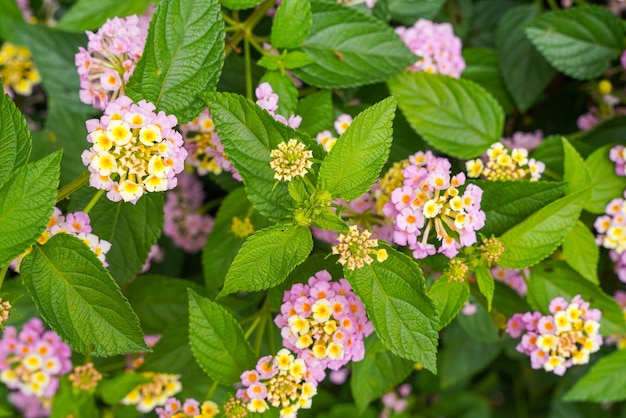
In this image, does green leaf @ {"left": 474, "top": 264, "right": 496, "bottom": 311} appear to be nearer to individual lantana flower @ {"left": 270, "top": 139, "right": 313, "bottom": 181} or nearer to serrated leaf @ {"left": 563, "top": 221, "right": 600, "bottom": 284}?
serrated leaf @ {"left": 563, "top": 221, "right": 600, "bottom": 284}

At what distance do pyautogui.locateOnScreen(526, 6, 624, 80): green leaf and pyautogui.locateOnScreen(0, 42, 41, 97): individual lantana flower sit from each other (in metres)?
1.30

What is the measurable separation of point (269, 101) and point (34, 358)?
0.83 m

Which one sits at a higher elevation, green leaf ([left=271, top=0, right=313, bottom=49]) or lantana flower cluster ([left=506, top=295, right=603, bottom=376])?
green leaf ([left=271, top=0, right=313, bottom=49])

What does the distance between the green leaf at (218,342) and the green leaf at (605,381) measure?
759 mm

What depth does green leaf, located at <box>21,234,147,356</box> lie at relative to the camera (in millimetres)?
914

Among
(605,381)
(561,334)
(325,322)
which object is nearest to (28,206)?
(325,322)

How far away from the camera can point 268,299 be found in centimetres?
121

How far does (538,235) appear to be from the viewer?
1.10 metres

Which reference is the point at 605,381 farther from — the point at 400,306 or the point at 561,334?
the point at 400,306

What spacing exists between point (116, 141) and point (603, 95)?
1294 millimetres

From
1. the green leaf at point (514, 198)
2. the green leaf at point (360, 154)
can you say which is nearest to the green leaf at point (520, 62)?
the green leaf at point (514, 198)

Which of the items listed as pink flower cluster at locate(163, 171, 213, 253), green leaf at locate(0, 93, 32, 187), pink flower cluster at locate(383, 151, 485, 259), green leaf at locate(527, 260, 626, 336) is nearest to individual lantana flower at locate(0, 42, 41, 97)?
pink flower cluster at locate(163, 171, 213, 253)

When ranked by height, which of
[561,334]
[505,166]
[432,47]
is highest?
[432,47]

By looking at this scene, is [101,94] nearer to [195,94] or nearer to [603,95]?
[195,94]
